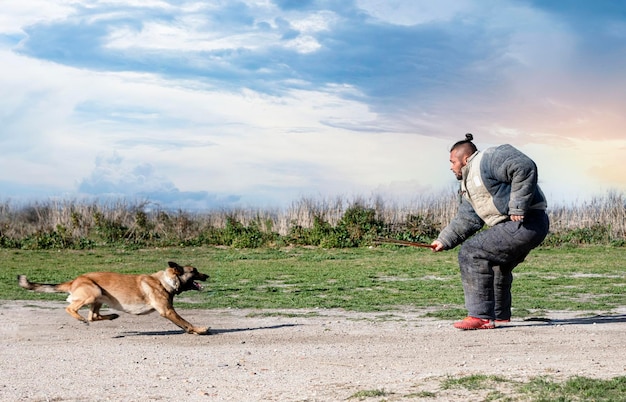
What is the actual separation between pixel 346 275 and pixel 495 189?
34.5 ft

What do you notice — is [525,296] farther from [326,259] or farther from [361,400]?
[326,259]

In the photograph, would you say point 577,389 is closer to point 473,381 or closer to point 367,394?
point 473,381

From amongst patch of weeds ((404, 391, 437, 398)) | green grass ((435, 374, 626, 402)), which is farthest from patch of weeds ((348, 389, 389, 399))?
green grass ((435, 374, 626, 402))

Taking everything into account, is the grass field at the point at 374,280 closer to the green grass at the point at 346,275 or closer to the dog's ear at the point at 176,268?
the green grass at the point at 346,275

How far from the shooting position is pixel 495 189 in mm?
9750

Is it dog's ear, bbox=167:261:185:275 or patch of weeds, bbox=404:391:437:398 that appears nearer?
patch of weeds, bbox=404:391:437:398

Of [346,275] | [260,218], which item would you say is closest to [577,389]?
[346,275]

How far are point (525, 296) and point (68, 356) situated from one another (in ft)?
30.4

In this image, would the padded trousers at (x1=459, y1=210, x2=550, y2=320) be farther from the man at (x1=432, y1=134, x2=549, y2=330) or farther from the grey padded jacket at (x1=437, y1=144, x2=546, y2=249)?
the grey padded jacket at (x1=437, y1=144, x2=546, y2=249)

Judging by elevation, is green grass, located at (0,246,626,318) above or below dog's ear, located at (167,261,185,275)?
below

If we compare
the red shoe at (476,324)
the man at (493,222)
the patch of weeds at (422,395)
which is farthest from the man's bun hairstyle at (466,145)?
the patch of weeds at (422,395)

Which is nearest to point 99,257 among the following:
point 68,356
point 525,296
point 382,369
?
point 525,296

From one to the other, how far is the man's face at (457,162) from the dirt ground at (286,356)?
203 cm

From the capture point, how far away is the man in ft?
30.9
